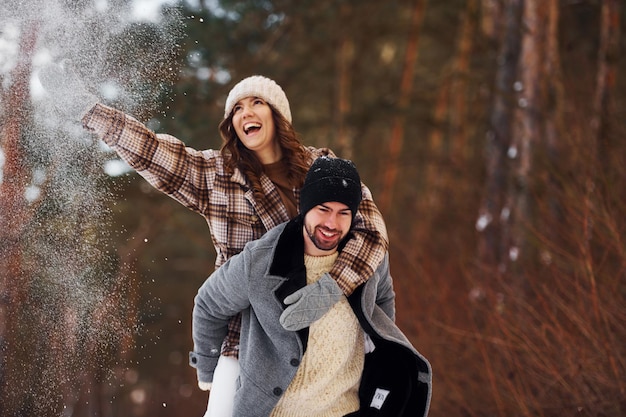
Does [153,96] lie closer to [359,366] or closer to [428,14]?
[359,366]

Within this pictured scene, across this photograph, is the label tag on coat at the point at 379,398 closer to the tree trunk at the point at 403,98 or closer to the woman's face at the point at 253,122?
the woman's face at the point at 253,122

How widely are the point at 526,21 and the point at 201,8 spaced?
3059 mm

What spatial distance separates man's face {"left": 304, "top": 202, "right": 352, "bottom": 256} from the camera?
273 cm

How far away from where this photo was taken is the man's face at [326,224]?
2727mm

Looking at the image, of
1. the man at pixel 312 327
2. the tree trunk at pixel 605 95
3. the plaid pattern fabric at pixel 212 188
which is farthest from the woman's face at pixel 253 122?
the tree trunk at pixel 605 95

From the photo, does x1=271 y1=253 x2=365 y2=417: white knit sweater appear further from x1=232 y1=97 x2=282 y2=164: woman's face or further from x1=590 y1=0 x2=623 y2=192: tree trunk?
x1=590 y1=0 x2=623 y2=192: tree trunk

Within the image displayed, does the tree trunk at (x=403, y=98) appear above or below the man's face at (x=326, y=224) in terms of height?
above

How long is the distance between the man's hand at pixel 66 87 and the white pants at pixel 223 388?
1.06 m

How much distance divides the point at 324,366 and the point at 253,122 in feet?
3.06

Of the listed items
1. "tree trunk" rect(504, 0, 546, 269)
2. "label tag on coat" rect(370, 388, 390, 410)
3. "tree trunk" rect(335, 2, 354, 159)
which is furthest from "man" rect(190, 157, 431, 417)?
"tree trunk" rect(335, 2, 354, 159)

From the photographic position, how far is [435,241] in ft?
35.9

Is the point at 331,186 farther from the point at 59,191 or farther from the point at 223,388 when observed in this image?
→ the point at 59,191

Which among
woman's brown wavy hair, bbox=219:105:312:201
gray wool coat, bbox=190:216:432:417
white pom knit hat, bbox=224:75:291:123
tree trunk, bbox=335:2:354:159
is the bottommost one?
gray wool coat, bbox=190:216:432:417

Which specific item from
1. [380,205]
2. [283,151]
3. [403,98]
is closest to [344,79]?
[403,98]
